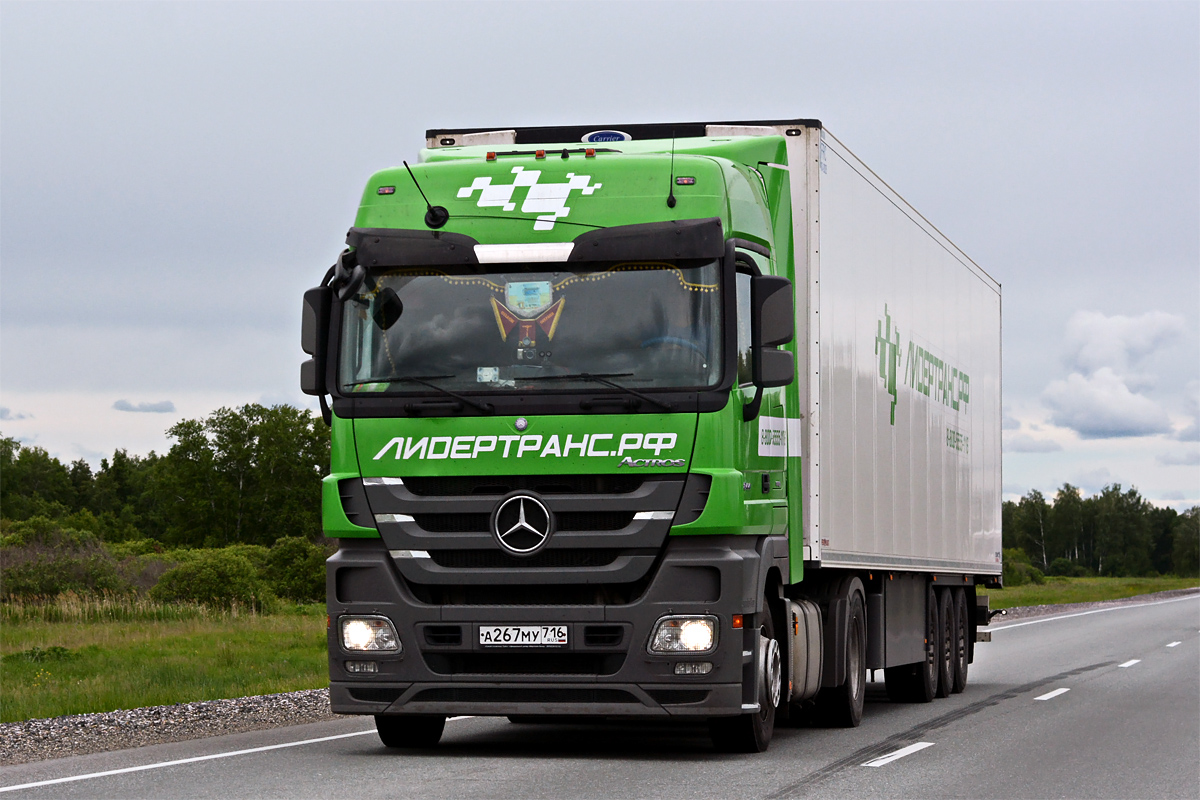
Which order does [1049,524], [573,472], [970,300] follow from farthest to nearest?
[1049,524], [970,300], [573,472]

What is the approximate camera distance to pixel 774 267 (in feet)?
36.4

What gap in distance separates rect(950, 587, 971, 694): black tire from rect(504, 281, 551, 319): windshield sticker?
32.3ft

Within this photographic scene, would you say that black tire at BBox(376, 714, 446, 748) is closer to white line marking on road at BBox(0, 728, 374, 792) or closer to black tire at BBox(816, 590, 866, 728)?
white line marking on road at BBox(0, 728, 374, 792)

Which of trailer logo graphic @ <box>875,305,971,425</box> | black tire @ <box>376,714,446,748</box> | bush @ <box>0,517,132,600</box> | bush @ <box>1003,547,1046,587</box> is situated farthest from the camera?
bush @ <box>1003,547,1046,587</box>

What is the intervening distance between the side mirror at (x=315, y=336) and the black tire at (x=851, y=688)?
4.97 metres

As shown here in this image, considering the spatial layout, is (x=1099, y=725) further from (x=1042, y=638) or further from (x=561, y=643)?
(x=1042, y=638)

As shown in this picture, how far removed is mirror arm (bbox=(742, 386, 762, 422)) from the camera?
393 inches

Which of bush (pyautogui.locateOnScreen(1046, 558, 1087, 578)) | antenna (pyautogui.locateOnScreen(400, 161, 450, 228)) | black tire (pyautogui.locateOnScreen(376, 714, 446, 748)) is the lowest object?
bush (pyautogui.locateOnScreen(1046, 558, 1087, 578))

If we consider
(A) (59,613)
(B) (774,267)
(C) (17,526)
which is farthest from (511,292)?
(C) (17,526)

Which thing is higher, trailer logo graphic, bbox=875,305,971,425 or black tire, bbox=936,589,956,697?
trailer logo graphic, bbox=875,305,971,425

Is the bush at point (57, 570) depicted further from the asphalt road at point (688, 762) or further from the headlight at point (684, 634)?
the headlight at point (684, 634)

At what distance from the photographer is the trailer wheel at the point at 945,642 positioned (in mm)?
17375

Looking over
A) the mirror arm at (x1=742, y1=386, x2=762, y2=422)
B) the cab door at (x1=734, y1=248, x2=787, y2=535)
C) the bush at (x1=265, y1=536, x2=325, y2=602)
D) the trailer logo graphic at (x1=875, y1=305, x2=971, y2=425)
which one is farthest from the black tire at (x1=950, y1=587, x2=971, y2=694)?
the bush at (x1=265, y1=536, x2=325, y2=602)

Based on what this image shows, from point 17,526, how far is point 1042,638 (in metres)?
35.5
